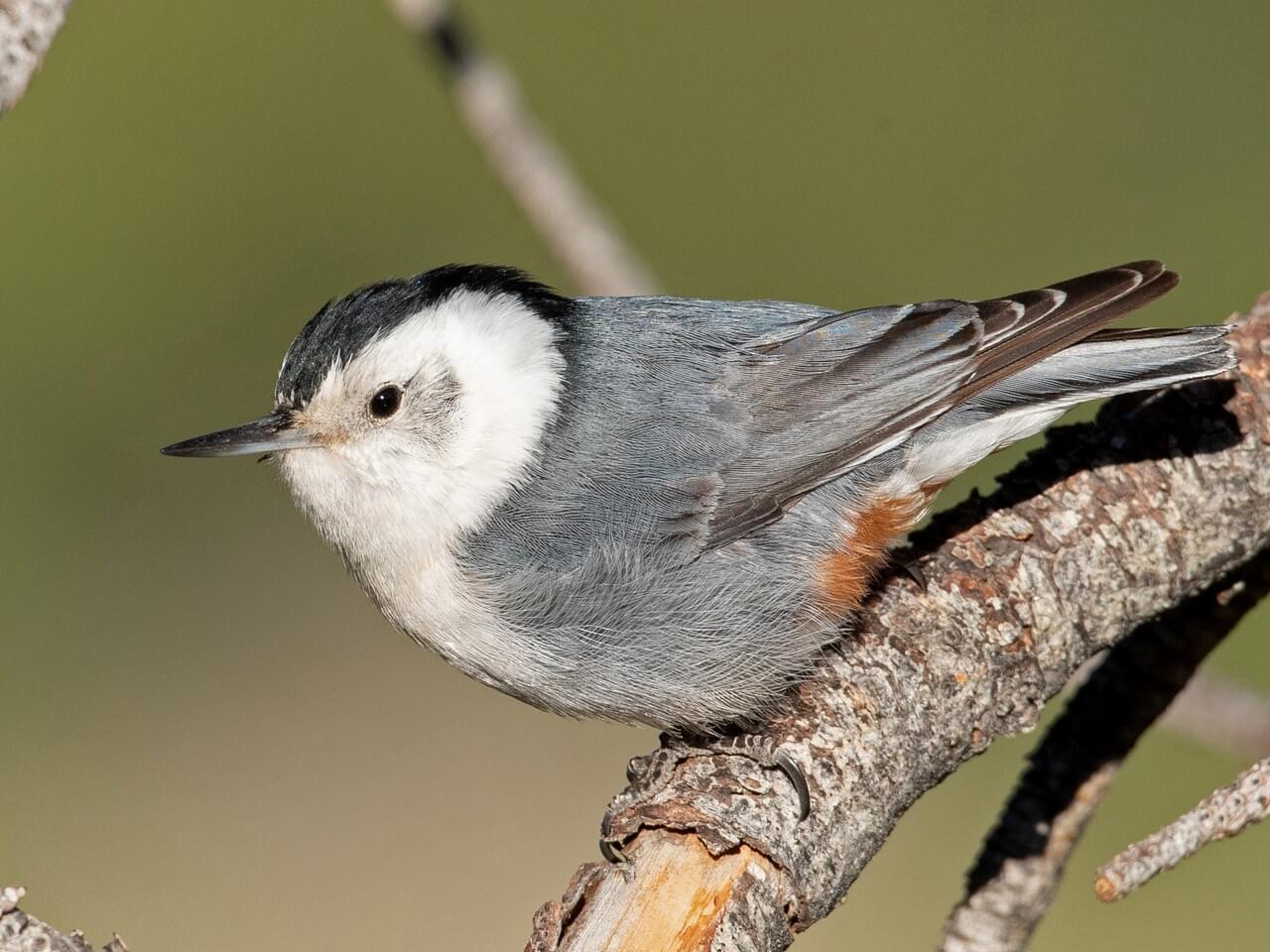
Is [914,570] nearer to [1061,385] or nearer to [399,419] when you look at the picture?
[1061,385]

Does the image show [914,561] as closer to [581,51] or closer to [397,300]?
[397,300]

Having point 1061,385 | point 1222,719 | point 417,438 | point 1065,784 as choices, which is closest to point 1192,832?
point 1065,784

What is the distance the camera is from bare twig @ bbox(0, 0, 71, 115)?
89.1 inches

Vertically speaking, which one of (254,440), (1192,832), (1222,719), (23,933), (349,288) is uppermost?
(349,288)

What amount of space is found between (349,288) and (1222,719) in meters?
4.77

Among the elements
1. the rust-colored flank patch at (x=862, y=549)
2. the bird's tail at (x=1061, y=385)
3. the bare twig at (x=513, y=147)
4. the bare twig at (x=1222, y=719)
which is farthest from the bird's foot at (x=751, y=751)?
the bare twig at (x=513, y=147)

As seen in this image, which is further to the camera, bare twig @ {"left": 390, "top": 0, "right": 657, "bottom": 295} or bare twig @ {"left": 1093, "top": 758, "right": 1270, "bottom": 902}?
bare twig @ {"left": 390, "top": 0, "right": 657, "bottom": 295}

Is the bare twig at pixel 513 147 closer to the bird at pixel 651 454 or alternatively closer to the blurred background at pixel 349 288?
the bird at pixel 651 454

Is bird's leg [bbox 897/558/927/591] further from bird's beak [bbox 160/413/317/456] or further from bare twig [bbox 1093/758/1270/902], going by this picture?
bird's beak [bbox 160/413/317/456]

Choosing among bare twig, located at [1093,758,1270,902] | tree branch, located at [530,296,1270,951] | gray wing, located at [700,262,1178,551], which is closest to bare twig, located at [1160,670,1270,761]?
tree branch, located at [530,296,1270,951]

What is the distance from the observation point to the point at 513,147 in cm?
381

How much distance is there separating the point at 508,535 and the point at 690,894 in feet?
3.09

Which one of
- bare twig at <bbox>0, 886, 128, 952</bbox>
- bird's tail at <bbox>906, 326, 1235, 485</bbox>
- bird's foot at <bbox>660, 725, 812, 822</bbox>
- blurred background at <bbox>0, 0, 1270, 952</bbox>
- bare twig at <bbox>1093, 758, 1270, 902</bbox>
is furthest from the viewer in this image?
blurred background at <bbox>0, 0, 1270, 952</bbox>

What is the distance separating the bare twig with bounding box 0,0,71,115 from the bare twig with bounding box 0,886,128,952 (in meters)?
1.19
